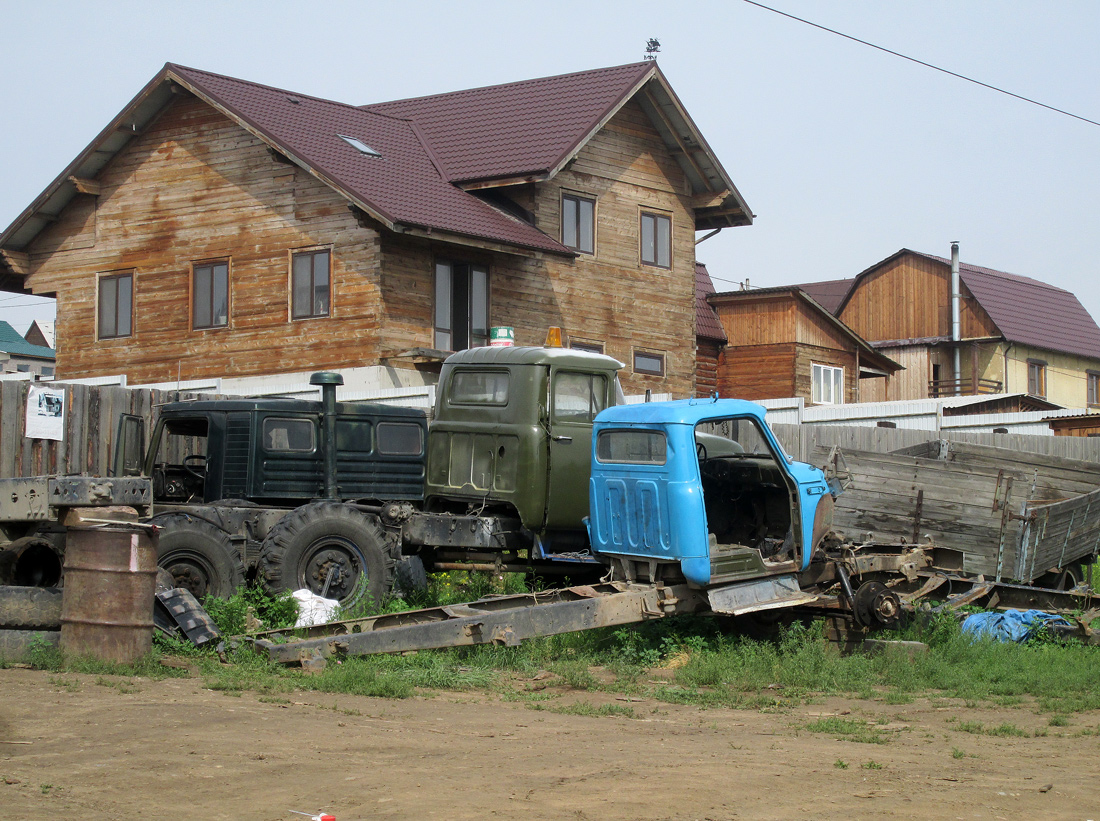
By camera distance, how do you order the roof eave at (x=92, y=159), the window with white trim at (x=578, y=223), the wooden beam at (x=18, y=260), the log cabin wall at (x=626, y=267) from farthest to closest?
the wooden beam at (x=18, y=260) < the window with white trim at (x=578, y=223) < the log cabin wall at (x=626, y=267) < the roof eave at (x=92, y=159)

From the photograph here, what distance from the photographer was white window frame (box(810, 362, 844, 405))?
39.1 meters

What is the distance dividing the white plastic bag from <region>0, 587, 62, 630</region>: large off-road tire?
2.20 meters

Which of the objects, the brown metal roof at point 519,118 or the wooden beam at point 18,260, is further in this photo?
the wooden beam at point 18,260

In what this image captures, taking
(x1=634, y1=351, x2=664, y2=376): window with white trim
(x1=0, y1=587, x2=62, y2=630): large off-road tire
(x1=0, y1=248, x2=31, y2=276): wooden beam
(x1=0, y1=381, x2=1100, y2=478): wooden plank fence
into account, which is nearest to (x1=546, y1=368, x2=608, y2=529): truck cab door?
(x1=0, y1=381, x2=1100, y2=478): wooden plank fence

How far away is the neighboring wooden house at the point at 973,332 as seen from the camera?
49.5m

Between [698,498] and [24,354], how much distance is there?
6302cm

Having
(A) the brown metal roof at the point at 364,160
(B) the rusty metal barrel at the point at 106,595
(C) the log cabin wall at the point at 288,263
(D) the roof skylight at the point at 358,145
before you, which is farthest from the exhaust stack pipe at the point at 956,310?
(B) the rusty metal barrel at the point at 106,595

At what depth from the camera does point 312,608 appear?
1130 cm

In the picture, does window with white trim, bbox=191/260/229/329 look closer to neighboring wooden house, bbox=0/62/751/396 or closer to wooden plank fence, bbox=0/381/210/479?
neighboring wooden house, bbox=0/62/751/396

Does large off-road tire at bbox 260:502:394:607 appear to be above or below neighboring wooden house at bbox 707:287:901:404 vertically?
below

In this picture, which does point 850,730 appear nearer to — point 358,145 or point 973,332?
point 358,145

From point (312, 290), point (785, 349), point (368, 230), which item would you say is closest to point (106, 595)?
point (368, 230)

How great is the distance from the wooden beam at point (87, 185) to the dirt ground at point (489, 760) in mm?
20548

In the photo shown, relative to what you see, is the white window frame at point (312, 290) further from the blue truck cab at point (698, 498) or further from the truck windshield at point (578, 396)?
the blue truck cab at point (698, 498)
